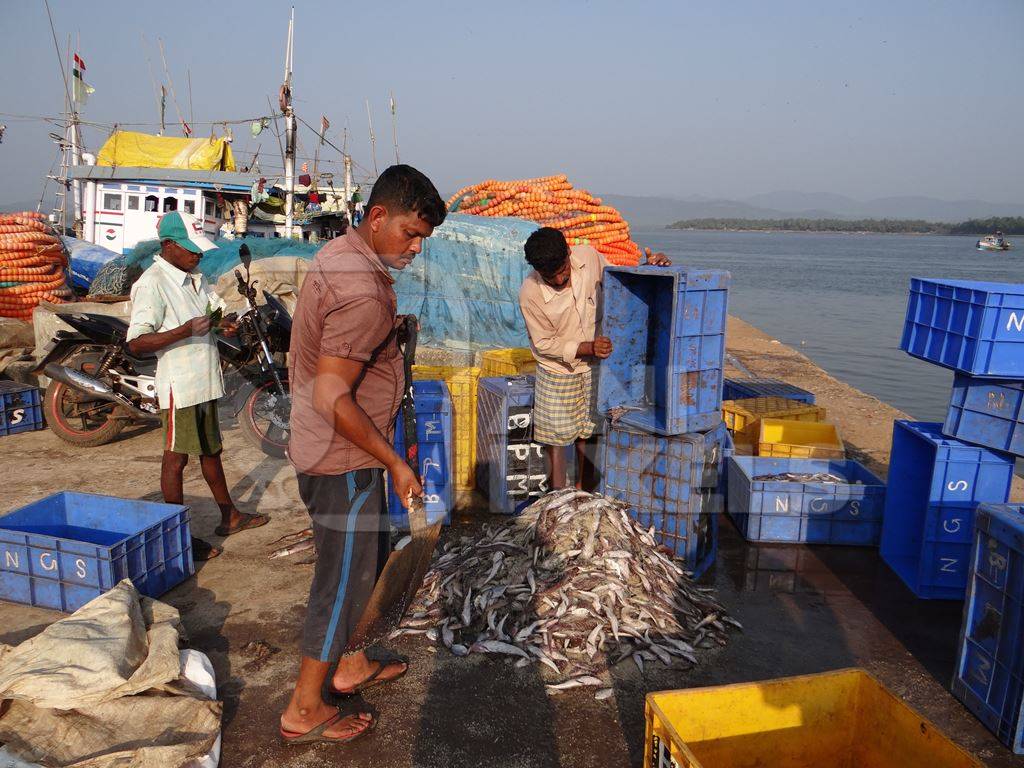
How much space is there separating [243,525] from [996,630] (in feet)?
16.9

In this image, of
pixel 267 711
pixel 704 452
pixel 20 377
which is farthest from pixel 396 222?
pixel 20 377

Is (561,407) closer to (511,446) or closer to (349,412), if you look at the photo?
(511,446)

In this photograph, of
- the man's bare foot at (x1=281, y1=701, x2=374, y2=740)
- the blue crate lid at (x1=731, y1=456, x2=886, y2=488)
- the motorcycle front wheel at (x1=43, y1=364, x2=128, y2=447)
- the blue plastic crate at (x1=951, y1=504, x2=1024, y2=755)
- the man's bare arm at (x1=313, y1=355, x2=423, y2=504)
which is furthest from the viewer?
the motorcycle front wheel at (x1=43, y1=364, x2=128, y2=447)

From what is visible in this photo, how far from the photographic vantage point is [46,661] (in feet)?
10.8

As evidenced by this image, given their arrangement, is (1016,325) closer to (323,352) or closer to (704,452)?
(704,452)

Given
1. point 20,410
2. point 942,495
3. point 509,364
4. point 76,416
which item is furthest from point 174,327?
point 942,495

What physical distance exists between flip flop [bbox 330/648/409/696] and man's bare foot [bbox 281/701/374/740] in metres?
0.27

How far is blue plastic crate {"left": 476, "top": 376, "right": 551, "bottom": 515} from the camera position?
6.01 meters

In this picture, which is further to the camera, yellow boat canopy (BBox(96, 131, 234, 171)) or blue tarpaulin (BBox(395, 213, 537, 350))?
yellow boat canopy (BBox(96, 131, 234, 171))

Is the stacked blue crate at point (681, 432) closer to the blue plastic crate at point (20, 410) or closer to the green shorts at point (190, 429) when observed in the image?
the green shorts at point (190, 429)

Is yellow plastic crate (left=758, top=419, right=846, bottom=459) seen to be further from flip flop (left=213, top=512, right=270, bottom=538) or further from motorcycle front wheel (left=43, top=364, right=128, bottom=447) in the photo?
motorcycle front wheel (left=43, top=364, right=128, bottom=447)

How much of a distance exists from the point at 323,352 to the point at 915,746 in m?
2.68

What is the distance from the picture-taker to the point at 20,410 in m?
8.34

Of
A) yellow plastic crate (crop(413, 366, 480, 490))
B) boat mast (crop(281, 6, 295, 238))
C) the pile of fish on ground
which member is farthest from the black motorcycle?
boat mast (crop(281, 6, 295, 238))
